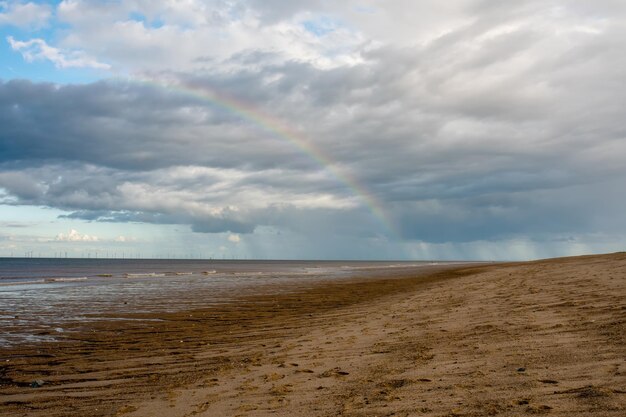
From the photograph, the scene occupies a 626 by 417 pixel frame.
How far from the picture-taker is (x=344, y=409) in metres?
7.06

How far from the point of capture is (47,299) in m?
31.4

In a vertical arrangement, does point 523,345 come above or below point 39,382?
above

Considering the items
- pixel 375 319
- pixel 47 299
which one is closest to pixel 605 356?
pixel 375 319

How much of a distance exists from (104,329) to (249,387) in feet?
37.7

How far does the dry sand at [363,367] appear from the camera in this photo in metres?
6.98

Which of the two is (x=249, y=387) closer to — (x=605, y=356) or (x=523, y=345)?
(x=523, y=345)

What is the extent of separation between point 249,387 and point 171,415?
5.39 ft

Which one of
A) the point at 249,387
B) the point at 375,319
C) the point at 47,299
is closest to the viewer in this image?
the point at 249,387

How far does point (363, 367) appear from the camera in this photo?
963cm

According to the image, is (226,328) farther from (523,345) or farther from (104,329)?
(523,345)

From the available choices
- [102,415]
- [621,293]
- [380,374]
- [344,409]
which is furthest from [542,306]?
[102,415]

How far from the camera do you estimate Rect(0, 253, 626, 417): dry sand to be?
6.98m

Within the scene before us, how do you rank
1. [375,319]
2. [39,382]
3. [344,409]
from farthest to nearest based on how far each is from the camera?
[375,319] → [39,382] → [344,409]

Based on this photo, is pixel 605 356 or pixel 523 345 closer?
pixel 605 356
